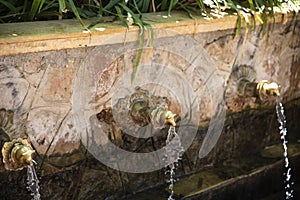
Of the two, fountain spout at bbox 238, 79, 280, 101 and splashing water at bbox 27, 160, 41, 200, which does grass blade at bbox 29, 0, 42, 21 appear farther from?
fountain spout at bbox 238, 79, 280, 101

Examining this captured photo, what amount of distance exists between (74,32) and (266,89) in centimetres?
123

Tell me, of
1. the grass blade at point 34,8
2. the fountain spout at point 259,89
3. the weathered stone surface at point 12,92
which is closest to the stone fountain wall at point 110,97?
the weathered stone surface at point 12,92

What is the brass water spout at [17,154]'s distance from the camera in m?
2.30

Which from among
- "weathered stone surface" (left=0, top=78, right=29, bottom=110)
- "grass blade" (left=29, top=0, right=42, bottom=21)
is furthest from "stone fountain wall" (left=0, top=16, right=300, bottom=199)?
"grass blade" (left=29, top=0, right=42, bottom=21)

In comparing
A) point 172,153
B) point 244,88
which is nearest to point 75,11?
point 172,153

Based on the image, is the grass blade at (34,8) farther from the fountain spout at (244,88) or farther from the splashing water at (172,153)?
the fountain spout at (244,88)

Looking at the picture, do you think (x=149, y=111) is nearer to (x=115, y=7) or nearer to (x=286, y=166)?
(x=115, y=7)

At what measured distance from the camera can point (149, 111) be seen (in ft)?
8.92

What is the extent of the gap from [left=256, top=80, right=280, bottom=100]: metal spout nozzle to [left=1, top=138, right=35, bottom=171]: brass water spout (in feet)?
4.58

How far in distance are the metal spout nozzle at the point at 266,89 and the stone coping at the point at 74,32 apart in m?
0.46

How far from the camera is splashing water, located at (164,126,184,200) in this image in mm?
3008

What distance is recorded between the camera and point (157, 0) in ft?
10.1

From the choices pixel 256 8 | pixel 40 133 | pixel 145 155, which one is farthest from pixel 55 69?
pixel 256 8

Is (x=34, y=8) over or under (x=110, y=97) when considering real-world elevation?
over
